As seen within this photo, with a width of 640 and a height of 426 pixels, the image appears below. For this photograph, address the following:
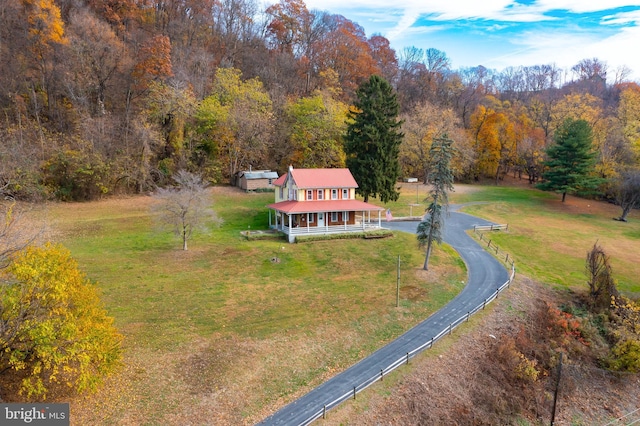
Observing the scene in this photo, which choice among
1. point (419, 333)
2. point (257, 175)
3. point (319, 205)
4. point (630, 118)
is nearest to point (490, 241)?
point (319, 205)

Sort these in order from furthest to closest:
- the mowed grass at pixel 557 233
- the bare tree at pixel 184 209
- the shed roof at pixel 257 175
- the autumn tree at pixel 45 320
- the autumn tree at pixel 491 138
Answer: the autumn tree at pixel 491 138
the shed roof at pixel 257 175
the mowed grass at pixel 557 233
the bare tree at pixel 184 209
the autumn tree at pixel 45 320

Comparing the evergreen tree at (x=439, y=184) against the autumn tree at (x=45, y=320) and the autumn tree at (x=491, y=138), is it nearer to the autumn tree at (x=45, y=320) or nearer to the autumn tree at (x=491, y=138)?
the autumn tree at (x=45, y=320)

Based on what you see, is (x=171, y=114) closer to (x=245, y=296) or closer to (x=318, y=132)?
(x=318, y=132)

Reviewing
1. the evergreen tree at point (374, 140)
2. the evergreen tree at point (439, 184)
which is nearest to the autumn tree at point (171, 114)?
the evergreen tree at point (374, 140)

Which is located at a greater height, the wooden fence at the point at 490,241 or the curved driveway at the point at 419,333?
the wooden fence at the point at 490,241

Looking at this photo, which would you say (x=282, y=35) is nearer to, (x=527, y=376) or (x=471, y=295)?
(x=471, y=295)

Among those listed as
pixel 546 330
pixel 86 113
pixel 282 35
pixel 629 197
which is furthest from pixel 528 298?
pixel 282 35
